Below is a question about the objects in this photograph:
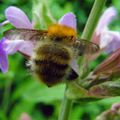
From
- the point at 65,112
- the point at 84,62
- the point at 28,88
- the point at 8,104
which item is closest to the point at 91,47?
the point at 84,62

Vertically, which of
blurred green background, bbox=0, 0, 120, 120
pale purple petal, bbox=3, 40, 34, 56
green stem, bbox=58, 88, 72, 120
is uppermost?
pale purple petal, bbox=3, 40, 34, 56

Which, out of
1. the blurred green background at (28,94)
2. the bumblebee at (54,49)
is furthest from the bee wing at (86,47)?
the blurred green background at (28,94)

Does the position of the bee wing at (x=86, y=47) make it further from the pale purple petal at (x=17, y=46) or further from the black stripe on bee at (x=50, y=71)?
the pale purple petal at (x=17, y=46)

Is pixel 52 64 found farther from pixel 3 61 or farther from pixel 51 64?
pixel 3 61

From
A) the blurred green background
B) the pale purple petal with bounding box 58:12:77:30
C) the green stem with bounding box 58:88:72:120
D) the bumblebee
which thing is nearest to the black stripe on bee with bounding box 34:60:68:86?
the bumblebee

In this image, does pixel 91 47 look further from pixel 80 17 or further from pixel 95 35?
pixel 80 17

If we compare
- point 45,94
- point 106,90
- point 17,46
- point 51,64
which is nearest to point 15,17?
point 17,46

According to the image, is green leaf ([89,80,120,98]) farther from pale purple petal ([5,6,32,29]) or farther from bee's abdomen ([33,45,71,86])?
pale purple petal ([5,6,32,29])
